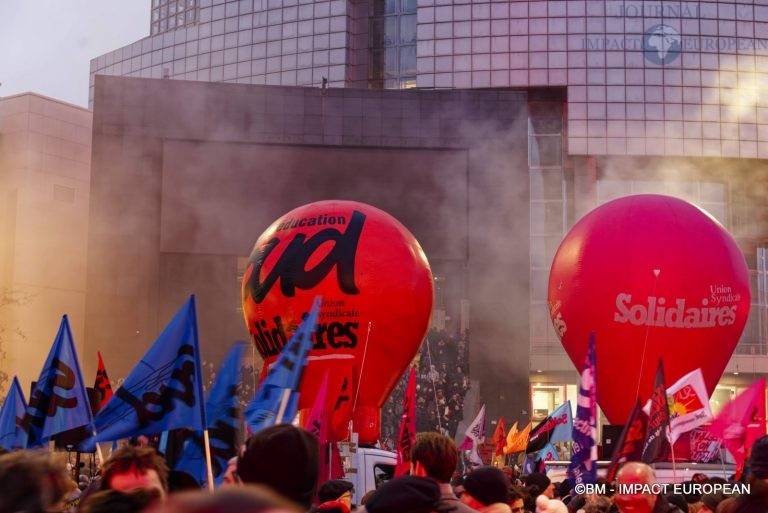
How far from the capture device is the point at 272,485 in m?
4.48

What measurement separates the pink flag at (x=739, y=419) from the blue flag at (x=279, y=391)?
610 cm

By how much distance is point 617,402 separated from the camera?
65.4 ft

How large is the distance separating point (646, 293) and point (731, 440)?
7.24m

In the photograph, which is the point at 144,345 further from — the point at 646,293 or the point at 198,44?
the point at 198,44

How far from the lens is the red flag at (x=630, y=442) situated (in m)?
9.96

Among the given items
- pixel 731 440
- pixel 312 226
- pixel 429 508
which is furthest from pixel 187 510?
pixel 312 226

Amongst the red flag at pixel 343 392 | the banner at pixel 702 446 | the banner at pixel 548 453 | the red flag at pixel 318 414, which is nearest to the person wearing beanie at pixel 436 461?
the red flag at pixel 318 414

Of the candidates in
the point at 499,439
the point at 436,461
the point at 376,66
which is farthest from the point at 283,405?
the point at 376,66

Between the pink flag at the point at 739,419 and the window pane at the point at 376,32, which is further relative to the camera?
the window pane at the point at 376,32

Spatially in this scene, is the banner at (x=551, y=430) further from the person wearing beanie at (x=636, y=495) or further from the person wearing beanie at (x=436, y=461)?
the person wearing beanie at (x=436, y=461)

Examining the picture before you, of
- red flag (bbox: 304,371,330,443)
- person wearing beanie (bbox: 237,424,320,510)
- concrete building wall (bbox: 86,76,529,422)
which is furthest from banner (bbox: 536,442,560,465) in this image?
concrete building wall (bbox: 86,76,529,422)

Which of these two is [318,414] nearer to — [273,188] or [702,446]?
[702,446]

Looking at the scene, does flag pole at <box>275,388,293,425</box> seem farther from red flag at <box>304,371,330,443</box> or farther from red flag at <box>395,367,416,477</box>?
red flag at <box>395,367,416,477</box>

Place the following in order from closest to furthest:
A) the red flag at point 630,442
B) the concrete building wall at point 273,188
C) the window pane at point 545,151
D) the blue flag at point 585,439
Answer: the blue flag at point 585,439 < the red flag at point 630,442 < the concrete building wall at point 273,188 < the window pane at point 545,151
